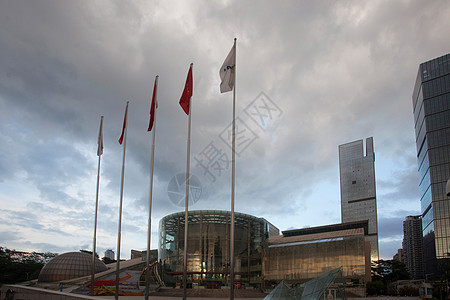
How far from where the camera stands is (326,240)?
203 feet

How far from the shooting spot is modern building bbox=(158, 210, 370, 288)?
60094mm

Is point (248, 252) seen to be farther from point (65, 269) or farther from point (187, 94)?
point (187, 94)

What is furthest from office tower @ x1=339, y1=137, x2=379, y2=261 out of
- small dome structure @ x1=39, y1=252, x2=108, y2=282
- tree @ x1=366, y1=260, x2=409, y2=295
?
small dome structure @ x1=39, y1=252, x2=108, y2=282

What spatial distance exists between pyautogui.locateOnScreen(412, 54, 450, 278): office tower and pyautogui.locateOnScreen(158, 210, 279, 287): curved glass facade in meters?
52.3

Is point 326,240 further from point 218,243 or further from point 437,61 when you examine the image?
point 437,61

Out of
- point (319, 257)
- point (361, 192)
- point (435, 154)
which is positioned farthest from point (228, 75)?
point (361, 192)

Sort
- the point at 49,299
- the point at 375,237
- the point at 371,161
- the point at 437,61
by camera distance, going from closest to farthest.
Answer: the point at 49,299, the point at 437,61, the point at 375,237, the point at 371,161

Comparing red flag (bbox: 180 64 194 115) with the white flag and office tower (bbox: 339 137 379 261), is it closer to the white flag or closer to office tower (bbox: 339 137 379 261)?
the white flag

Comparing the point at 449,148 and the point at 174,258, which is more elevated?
the point at 449,148

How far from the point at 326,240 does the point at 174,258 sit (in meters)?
29.9

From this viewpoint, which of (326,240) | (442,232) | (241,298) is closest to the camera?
(241,298)

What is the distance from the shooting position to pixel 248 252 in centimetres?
7119

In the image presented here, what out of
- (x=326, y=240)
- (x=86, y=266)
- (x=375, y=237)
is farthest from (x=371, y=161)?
Answer: (x=86, y=266)

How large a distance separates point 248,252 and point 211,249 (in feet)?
25.3
